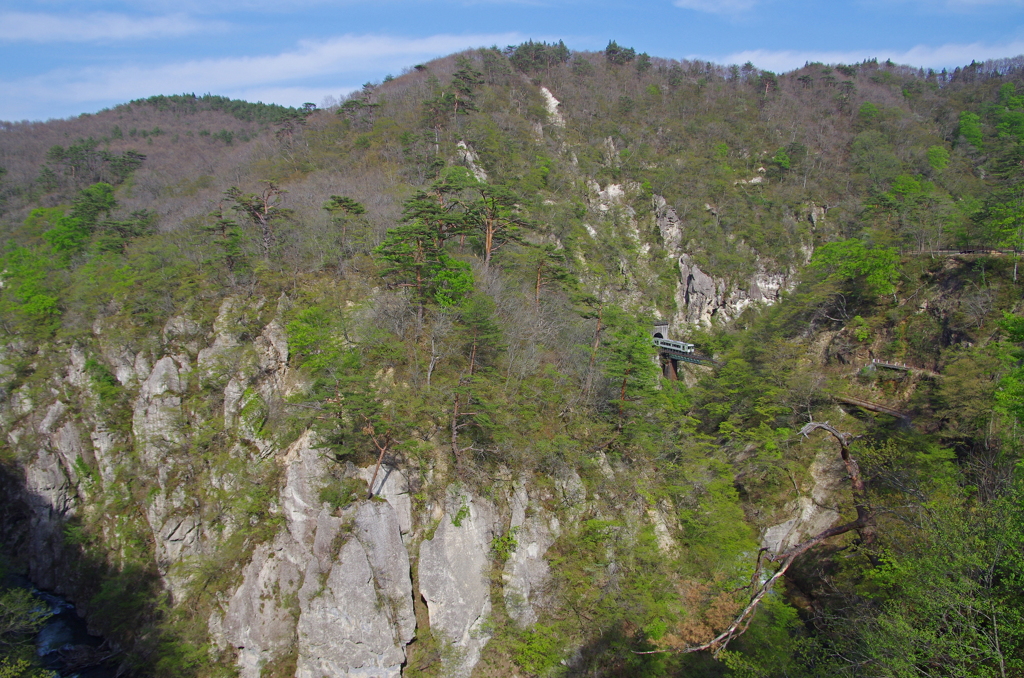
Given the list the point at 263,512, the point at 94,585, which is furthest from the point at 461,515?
the point at 94,585

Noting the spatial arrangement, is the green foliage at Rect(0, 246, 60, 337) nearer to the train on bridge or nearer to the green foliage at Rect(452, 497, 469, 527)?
the green foliage at Rect(452, 497, 469, 527)

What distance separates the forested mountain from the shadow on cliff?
6.8 inches

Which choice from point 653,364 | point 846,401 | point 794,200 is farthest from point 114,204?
point 794,200

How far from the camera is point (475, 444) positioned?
2119 cm

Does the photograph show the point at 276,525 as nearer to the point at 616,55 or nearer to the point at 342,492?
the point at 342,492

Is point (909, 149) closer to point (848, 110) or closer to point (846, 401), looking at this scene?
point (848, 110)

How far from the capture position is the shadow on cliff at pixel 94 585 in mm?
20578

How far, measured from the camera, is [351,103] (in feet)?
163

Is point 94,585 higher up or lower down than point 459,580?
lower down

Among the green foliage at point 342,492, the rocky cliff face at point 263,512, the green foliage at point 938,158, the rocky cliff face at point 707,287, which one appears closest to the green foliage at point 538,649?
the rocky cliff face at point 263,512

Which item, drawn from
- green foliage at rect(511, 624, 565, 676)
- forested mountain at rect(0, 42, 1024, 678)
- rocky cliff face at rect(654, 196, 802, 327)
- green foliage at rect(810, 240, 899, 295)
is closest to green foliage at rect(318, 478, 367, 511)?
forested mountain at rect(0, 42, 1024, 678)

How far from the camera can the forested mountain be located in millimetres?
17484

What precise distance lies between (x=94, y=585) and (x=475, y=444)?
23656 mm

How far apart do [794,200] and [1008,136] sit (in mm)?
27038
